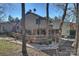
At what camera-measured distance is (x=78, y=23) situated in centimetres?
268

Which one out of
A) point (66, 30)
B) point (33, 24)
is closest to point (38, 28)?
point (33, 24)

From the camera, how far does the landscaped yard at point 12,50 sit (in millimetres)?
2674

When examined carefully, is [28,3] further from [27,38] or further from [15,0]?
[27,38]

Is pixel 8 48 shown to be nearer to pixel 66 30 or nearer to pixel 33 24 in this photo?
pixel 33 24

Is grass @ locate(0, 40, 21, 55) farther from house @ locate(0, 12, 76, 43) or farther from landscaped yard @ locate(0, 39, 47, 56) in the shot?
house @ locate(0, 12, 76, 43)

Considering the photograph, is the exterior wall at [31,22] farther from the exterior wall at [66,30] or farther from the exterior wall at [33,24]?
the exterior wall at [66,30]

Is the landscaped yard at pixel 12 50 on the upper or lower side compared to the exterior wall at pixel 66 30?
lower

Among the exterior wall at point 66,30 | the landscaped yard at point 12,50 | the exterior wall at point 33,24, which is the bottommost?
the landscaped yard at point 12,50

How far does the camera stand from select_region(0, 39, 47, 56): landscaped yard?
267 centimetres

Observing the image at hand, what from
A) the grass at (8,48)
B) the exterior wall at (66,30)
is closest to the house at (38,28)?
the exterior wall at (66,30)

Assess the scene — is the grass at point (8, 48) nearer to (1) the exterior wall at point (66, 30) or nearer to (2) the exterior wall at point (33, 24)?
(2) the exterior wall at point (33, 24)

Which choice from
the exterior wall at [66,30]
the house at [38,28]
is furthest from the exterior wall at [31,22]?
the exterior wall at [66,30]

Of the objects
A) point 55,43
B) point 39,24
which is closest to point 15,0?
point 39,24

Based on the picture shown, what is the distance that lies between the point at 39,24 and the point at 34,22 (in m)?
0.05
